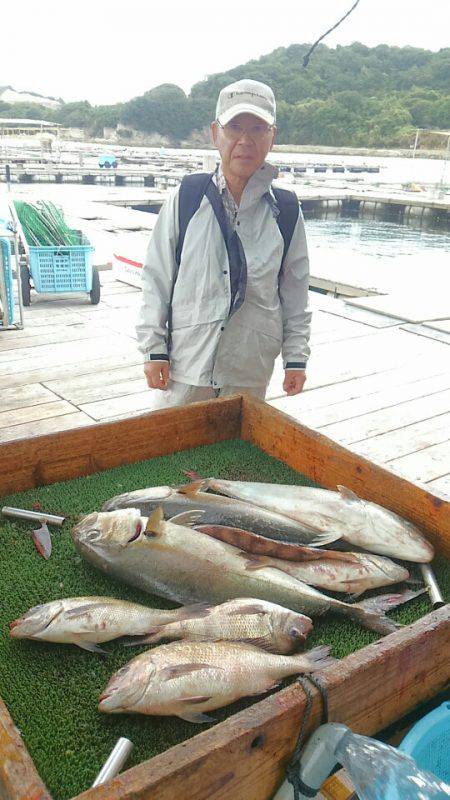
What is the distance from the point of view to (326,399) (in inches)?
195

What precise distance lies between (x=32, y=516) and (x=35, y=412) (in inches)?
104

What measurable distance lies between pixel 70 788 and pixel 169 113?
94966 millimetres

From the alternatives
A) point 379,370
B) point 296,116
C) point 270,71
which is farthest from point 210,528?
point 296,116

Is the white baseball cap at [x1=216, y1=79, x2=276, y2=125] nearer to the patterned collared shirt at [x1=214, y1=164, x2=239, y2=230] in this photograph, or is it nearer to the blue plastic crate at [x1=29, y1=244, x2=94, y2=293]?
the patterned collared shirt at [x1=214, y1=164, x2=239, y2=230]

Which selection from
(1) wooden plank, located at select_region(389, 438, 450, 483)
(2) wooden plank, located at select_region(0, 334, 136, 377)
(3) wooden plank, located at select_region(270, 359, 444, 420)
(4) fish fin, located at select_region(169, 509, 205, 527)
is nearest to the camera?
(4) fish fin, located at select_region(169, 509, 205, 527)

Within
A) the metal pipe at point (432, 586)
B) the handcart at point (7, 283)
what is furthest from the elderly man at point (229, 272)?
the handcart at point (7, 283)

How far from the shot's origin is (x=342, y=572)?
171 centimetres

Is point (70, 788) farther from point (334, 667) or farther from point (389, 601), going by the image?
point (389, 601)

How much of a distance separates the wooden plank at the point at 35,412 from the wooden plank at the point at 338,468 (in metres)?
2.25

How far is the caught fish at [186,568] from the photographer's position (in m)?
1.59

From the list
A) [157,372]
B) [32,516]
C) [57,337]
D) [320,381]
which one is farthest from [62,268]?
[32,516]

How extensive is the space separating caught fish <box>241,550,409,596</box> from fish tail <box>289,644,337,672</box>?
25 centimetres

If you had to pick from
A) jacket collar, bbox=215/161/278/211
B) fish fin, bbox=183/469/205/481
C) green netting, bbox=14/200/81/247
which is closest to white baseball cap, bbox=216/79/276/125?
jacket collar, bbox=215/161/278/211

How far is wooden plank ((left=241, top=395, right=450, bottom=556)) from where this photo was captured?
193 centimetres
